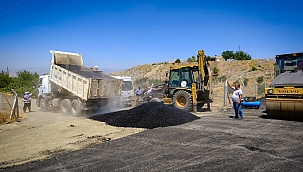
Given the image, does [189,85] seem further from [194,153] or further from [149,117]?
[194,153]

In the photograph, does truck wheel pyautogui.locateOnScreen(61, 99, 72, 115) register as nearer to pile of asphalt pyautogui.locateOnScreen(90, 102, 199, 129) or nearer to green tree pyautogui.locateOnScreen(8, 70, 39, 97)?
pile of asphalt pyautogui.locateOnScreen(90, 102, 199, 129)

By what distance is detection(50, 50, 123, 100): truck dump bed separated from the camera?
42.8 feet

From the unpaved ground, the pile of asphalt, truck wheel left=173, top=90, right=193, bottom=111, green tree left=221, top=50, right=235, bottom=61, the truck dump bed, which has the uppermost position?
green tree left=221, top=50, right=235, bottom=61

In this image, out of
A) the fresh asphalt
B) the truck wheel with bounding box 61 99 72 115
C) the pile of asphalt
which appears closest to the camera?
A: the fresh asphalt

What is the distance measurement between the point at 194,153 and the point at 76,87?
9.42 m

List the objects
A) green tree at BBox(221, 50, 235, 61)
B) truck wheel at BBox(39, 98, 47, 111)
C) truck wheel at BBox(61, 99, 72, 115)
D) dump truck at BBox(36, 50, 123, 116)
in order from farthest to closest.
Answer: green tree at BBox(221, 50, 235, 61) → truck wheel at BBox(39, 98, 47, 111) → truck wheel at BBox(61, 99, 72, 115) → dump truck at BBox(36, 50, 123, 116)

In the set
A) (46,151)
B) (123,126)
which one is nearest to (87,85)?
(123,126)

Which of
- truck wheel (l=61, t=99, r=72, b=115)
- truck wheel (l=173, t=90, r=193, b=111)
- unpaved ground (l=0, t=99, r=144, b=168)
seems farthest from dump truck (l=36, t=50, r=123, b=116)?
truck wheel (l=173, t=90, r=193, b=111)

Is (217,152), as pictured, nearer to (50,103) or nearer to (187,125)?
(187,125)

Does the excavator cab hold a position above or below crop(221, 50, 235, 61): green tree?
below

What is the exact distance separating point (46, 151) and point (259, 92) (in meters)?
19.3

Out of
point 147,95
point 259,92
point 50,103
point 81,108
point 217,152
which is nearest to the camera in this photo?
point 217,152

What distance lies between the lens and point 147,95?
17.1 meters

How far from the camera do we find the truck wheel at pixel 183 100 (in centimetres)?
1324
